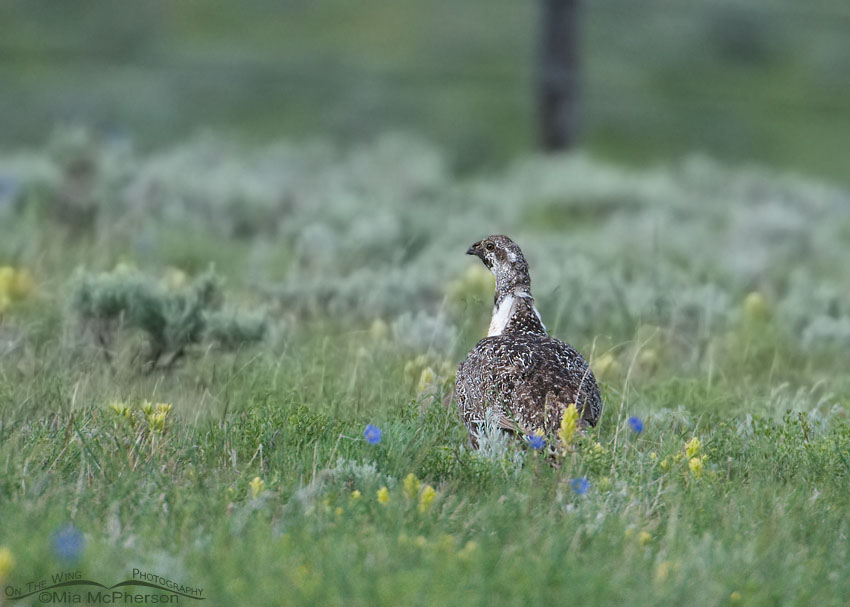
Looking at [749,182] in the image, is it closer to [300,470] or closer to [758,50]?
[300,470]

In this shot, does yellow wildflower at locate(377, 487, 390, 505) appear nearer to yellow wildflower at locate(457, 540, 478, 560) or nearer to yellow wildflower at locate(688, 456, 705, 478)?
yellow wildflower at locate(457, 540, 478, 560)

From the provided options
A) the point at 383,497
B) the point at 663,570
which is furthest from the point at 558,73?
the point at 663,570

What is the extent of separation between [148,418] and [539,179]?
35.8 feet

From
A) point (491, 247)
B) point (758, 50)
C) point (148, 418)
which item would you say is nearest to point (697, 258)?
point (491, 247)

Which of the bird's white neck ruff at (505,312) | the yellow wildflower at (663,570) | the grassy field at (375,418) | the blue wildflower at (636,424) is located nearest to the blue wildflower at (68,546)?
the grassy field at (375,418)

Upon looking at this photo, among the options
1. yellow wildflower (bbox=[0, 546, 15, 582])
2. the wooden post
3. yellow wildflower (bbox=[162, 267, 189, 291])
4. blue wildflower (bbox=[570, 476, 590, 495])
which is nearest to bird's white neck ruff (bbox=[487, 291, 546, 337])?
blue wildflower (bbox=[570, 476, 590, 495])

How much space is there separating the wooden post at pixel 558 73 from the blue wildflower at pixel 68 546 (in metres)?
13.9

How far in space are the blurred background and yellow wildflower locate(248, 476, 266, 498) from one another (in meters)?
22.9

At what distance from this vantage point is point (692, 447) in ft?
13.3

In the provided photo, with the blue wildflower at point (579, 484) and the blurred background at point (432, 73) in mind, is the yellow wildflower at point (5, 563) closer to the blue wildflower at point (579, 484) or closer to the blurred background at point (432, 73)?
the blue wildflower at point (579, 484)

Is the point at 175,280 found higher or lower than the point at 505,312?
lower

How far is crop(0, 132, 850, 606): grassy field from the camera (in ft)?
10.1

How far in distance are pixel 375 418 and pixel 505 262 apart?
1.17 meters

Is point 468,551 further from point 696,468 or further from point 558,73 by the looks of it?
point 558,73
